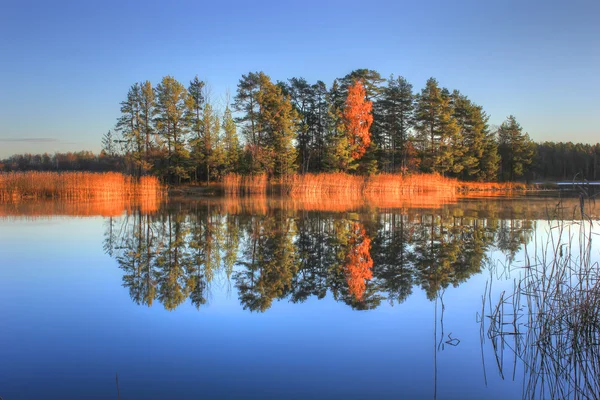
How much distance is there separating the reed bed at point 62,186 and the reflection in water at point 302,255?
12.0 metres

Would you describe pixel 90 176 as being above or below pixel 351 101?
below

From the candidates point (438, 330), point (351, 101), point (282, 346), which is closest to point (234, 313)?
point (282, 346)

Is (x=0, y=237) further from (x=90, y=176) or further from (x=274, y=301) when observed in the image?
(x=90, y=176)

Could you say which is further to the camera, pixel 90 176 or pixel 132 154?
pixel 132 154

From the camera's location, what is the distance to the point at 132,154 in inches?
1455

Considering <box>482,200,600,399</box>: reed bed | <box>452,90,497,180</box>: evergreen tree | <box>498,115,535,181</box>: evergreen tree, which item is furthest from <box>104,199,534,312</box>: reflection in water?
<box>498,115,535,181</box>: evergreen tree

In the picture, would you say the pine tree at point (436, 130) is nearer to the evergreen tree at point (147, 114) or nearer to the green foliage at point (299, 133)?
the green foliage at point (299, 133)

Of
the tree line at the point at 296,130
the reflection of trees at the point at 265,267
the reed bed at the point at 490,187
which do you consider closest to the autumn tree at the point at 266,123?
the tree line at the point at 296,130

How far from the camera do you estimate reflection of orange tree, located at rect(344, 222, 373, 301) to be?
6543mm

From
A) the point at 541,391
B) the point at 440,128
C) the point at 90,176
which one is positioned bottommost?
the point at 541,391

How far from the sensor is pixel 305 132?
4150cm

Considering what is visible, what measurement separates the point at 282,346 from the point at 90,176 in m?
24.9

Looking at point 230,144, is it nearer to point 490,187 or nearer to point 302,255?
point 490,187

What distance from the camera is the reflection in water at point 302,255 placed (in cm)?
639
